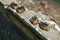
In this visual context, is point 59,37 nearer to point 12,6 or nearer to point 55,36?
point 55,36

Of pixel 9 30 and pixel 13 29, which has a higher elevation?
pixel 13 29

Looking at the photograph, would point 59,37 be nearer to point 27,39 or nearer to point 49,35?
point 49,35

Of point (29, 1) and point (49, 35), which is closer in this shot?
point (49, 35)

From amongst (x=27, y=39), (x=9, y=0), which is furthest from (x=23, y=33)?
(x=9, y=0)

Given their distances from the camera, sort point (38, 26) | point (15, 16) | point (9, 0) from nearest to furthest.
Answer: point (38, 26), point (15, 16), point (9, 0)

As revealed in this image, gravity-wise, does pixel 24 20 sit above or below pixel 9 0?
below

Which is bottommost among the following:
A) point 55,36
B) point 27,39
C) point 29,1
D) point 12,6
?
point 27,39

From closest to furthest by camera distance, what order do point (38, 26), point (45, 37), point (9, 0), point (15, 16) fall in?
point (45, 37) → point (38, 26) → point (15, 16) → point (9, 0)

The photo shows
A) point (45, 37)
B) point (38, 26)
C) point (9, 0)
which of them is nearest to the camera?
point (45, 37)

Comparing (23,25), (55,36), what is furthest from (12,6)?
(55,36)
